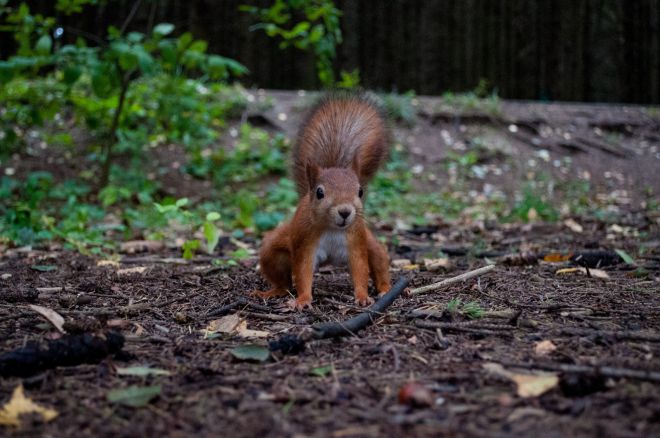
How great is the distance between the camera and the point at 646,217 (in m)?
5.15

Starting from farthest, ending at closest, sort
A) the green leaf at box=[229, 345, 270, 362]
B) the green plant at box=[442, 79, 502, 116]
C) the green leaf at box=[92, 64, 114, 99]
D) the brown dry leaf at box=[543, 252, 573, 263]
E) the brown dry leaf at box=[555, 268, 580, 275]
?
the green plant at box=[442, 79, 502, 116] → the green leaf at box=[92, 64, 114, 99] → the brown dry leaf at box=[543, 252, 573, 263] → the brown dry leaf at box=[555, 268, 580, 275] → the green leaf at box=[229, 345, 270, 362]

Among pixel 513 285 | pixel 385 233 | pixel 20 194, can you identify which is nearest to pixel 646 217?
pixel 385 233

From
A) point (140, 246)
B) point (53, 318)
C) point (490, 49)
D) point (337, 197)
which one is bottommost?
point (140, 246)

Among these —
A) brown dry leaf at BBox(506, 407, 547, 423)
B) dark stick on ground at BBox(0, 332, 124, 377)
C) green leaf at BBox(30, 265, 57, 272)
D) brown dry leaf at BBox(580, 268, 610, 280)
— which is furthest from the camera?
green leaf at BBox(30, 265, 57, 272)

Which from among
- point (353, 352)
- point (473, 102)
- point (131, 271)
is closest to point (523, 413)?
point (353, 352)

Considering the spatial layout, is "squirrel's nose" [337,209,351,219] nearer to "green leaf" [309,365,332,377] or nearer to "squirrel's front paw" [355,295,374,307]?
"squirrel's front paw" [355,295,374,307]

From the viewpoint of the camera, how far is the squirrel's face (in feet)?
8.22

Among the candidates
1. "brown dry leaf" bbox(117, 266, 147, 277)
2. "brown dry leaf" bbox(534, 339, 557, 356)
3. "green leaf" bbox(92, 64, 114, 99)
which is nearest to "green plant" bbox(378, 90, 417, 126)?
A: "green leaf" bbox(92, 64, 114, 99)

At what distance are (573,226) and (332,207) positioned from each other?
302 centimetres

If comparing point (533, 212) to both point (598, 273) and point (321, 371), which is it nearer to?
point (598, 273)

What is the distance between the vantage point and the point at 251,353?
1863mm

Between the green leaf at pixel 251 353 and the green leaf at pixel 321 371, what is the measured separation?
18 cm

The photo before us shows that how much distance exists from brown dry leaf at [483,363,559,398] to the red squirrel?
3.25 ft

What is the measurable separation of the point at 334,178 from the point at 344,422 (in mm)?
1395
